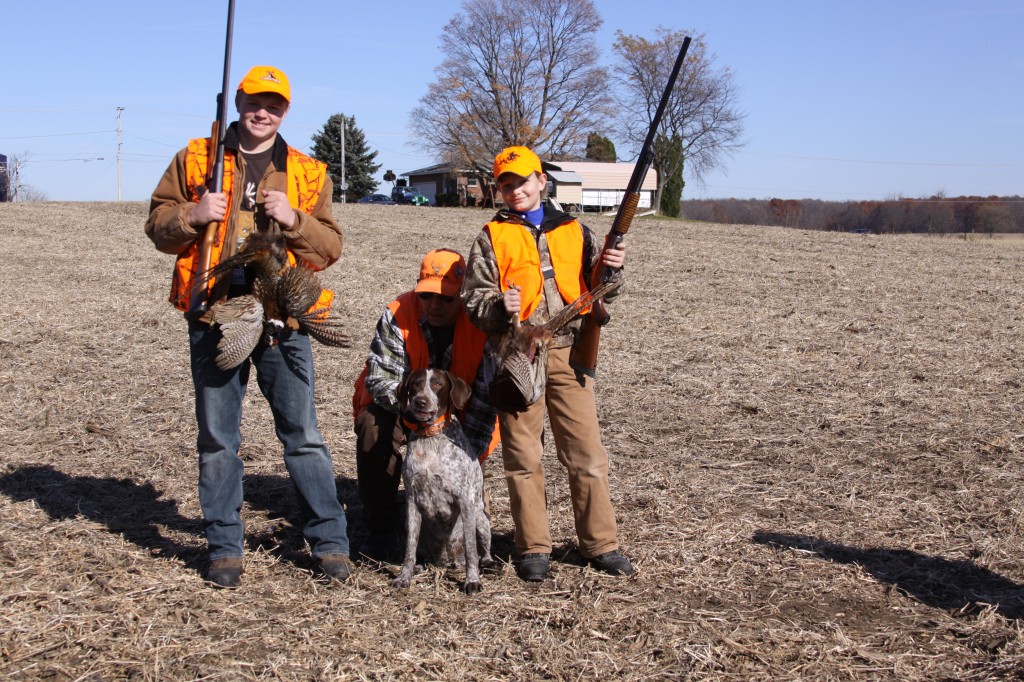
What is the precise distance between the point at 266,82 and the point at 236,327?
1.09 m

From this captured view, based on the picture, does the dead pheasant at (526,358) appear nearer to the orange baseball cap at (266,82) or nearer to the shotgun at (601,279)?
the shotgun at (601,279)

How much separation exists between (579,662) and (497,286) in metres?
1.75

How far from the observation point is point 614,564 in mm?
4941

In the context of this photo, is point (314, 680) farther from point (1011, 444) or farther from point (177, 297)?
point (1011, 444)

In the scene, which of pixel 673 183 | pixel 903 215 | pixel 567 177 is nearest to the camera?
pixel 903 215

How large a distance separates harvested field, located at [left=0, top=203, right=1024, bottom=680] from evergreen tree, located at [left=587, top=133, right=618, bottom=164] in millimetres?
39934

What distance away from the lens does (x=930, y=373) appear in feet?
30.8

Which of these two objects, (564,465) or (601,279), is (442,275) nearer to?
(601,279)

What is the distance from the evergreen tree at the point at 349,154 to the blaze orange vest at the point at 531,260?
61.5 meters

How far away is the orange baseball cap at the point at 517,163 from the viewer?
470 cm

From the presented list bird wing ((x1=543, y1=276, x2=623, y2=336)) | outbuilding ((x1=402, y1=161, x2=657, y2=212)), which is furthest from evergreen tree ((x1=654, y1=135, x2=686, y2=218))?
bird wing ((x1=543, y1=276, x2=623, y2=336))

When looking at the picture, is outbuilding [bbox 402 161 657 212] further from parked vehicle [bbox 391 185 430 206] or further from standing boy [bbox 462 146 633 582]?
standing boy [bbox 462 146 633 582]

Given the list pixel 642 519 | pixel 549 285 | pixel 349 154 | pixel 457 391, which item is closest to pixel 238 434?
pixel 457 391

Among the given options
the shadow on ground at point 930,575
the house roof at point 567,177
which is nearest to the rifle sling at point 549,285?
the shadow on ground at point 930,575
